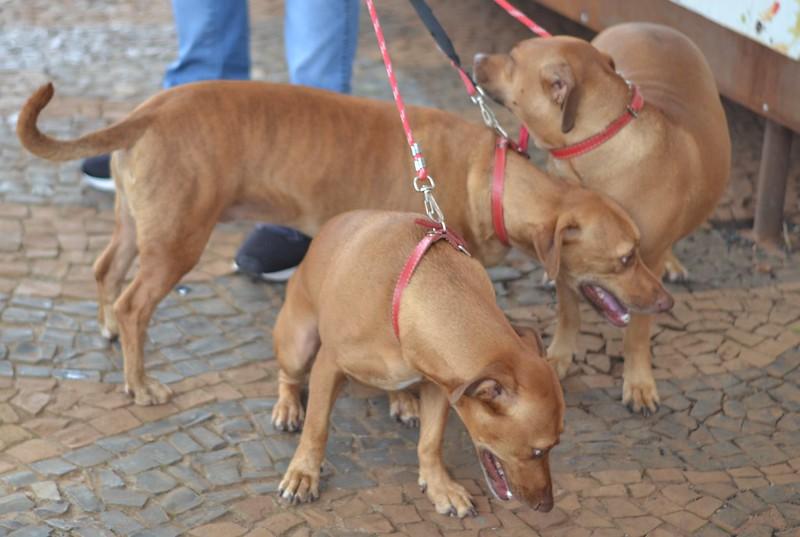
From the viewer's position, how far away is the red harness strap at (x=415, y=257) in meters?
3.81

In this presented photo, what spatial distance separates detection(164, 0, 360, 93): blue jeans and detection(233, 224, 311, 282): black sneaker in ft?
2.50

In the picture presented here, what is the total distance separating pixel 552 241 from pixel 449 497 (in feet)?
3.46

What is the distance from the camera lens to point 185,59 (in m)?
5.86

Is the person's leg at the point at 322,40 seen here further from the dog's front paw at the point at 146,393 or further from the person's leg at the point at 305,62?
the dog's front paw at the point at 146,393

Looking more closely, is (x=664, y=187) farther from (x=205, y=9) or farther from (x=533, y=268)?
Result: (x=205, y=9)

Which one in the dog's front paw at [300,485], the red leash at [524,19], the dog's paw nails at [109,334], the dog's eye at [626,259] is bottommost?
the dog's paw nails at [109,334]

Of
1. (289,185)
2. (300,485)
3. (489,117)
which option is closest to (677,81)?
(489,117)

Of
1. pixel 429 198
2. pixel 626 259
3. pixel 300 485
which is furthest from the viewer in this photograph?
pixel 626 259

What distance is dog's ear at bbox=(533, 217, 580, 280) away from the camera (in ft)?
14.2

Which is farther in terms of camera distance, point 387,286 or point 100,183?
point 100,183

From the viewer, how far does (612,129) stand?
466 centimetres

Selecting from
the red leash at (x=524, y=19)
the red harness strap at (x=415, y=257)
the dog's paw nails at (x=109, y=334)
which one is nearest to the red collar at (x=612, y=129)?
the red leash at (x=524, y=19)

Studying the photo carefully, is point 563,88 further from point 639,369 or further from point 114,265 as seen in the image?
point 114,265

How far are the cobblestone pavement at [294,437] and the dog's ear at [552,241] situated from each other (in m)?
0.77
